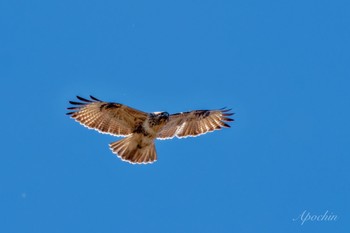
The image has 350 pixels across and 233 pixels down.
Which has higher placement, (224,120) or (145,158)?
(224,120)

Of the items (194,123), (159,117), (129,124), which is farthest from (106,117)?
(194,123)

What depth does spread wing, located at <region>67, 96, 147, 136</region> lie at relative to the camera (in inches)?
654

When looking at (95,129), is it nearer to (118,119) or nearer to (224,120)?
(118,119)

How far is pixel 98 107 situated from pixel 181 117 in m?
1.77

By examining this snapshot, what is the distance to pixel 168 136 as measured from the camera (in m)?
17.1

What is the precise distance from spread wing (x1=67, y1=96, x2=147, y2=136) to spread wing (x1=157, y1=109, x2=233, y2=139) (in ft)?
2.22

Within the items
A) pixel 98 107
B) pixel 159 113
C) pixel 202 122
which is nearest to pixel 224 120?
pixel 202 122

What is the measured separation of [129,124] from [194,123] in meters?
1.47

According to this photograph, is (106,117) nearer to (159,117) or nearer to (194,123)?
(159,117)

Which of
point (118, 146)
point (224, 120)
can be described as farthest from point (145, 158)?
point (224, 120)

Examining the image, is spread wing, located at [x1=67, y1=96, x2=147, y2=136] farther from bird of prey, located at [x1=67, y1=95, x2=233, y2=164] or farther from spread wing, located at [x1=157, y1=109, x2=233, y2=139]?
spread wing, located at [x1=157, y1=109, x2=233, y2=139]

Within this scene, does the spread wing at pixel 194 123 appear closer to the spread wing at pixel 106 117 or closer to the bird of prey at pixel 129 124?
the bird of prey at pixel 129 124

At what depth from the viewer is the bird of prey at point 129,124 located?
54.4ft

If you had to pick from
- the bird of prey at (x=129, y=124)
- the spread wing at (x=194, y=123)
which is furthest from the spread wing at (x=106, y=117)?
the spread wing at (x=194, y=123)
